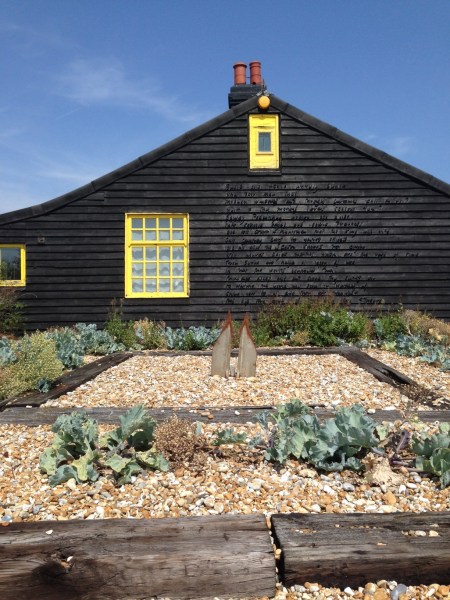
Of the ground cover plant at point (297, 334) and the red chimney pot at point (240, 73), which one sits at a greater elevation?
the red chimney pot at point (240, 73)

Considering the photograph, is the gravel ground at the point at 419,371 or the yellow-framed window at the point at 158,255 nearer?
the gravel ground at the point at 419,371

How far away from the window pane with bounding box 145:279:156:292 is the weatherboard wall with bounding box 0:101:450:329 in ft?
0.89

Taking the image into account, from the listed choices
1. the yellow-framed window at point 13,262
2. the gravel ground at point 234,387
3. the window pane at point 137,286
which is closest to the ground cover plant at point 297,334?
the yellow-framed window at point 13,262

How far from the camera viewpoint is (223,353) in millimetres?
6223

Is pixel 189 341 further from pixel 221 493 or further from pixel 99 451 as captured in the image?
pixel 221 493

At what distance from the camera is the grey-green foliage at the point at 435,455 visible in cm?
296

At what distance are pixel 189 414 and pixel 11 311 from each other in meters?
8.52

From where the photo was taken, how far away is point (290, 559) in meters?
2.14

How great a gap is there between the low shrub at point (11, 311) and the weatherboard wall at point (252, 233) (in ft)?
0.79

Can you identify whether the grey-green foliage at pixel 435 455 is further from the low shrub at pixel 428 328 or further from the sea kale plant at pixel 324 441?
the low shrub at pixel 428 328

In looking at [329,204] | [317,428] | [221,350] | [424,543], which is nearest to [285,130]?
[329,204]

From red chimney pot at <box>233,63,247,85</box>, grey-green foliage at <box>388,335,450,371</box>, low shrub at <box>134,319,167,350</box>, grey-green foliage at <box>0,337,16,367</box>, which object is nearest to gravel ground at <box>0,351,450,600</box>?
grey-green foliage at <box>0,337,16,367</box>

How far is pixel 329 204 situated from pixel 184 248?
10.8 ft

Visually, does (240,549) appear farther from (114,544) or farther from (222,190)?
(222,190)
